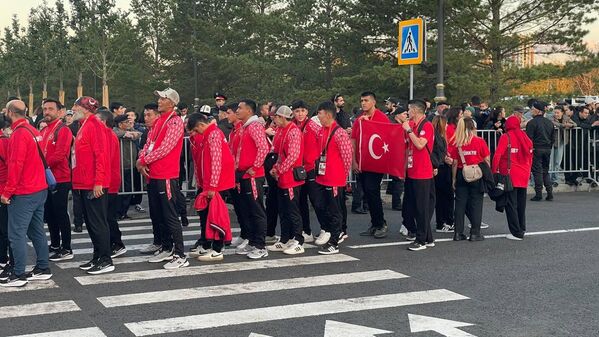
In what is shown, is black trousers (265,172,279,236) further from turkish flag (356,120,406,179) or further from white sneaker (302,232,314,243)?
turkish flag (356,120,406,179)

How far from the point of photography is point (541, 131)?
45.1 ft

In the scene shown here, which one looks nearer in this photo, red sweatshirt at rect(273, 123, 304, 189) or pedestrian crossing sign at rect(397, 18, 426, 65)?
red sweatshirt at rect(273, 123, 304, 189)

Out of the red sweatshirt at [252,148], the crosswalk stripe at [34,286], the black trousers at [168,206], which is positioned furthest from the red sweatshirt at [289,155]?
the crosswalk stripe at [34,286]

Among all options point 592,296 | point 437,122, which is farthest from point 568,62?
point 592,296

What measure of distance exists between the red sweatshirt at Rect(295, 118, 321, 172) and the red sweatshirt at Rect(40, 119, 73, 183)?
289 cm

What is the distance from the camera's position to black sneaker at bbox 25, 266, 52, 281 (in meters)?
7.36

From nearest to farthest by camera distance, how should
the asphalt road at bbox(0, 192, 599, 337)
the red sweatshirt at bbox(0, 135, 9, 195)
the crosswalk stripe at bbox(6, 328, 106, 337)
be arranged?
the crosswalk stripe at bbox(6, 328, 106, 337) → the asphalt road at bbox(0, 192, 599, 337) → the red sweatshirt at bbox(0, 135, 9, 195)

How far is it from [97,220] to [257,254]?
1961 mm

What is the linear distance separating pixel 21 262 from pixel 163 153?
1.84 metres

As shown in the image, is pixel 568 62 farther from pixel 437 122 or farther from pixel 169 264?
pixel 169 264

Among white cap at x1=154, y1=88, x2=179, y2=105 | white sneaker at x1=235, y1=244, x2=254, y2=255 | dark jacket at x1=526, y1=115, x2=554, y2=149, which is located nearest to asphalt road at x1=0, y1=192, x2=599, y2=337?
white sneaker at x1=235, y1=244, x2=254, y2=255

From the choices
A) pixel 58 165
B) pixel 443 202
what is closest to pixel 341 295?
pixel 58 165

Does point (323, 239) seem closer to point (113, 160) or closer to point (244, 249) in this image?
point (244, 249)

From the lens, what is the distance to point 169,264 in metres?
8.02
